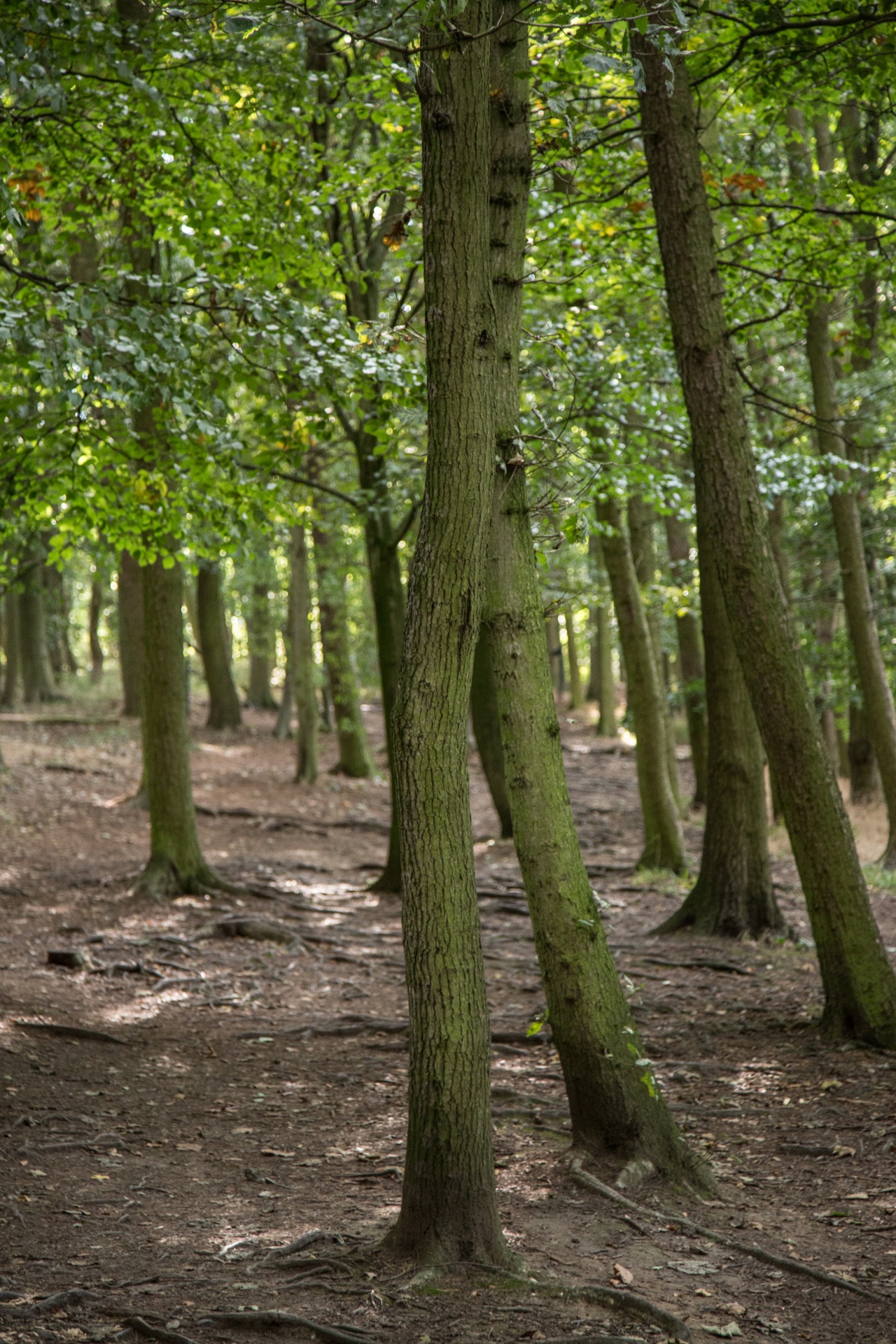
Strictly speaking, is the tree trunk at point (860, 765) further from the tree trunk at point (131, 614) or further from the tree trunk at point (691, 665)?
the tree trunk at point (131, 614)

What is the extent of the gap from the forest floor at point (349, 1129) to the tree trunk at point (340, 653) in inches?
297

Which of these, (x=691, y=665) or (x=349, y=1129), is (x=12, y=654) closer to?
(x=691, y=665)

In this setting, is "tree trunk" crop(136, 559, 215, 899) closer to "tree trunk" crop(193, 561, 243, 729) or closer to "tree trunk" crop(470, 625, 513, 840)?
"tree trunk" crop(470, 625, 513, 840)

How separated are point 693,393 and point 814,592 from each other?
1101 centimetres

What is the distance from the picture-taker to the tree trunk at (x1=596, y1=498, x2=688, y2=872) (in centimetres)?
1272

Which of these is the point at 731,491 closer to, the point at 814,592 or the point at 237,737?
the point at 814,592

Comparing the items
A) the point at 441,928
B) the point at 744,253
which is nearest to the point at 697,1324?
the point at 441,928

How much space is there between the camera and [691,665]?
56.0ft

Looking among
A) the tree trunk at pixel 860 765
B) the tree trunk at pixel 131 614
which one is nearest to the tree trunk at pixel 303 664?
the tree trunk at pixel 131 614

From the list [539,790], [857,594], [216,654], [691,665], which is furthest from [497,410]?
[216,654]

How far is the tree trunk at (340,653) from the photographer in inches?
784

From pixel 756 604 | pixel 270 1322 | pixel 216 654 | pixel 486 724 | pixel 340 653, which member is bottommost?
pixel 270 1322

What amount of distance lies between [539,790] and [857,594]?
8.92 m

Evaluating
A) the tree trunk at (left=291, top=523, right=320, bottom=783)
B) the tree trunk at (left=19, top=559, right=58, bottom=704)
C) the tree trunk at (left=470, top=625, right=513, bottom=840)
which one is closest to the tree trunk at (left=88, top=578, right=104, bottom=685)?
the tree trunk at (left=19, top=559, right=58, bottom=704)
